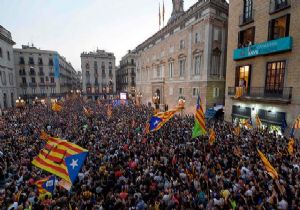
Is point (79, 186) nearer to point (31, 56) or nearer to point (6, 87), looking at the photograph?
point (6, 87)

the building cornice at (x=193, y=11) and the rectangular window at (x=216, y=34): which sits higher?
the building cornice at (x=193, y=11)

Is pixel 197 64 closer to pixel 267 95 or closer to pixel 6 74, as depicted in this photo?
pixel 267 95

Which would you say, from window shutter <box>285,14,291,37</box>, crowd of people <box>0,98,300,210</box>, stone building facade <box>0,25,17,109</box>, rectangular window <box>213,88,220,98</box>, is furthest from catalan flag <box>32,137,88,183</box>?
stone building facade <box>0,25,17,109</box>

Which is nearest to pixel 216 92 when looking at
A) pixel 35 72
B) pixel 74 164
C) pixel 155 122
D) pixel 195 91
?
pixel 195 91

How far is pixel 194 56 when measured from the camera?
86.1 feet

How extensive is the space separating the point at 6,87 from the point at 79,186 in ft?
128

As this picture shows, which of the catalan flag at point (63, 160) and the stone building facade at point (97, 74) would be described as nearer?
the catalan flag at point (63, 160)

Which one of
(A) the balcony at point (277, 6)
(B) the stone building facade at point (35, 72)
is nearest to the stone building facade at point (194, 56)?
(A) the balcony at point (277, 6)

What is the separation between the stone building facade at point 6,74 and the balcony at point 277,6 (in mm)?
41632

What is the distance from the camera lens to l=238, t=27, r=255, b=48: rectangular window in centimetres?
1834

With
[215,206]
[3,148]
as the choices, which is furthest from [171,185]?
[3,148]

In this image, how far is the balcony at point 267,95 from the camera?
14.9 meters

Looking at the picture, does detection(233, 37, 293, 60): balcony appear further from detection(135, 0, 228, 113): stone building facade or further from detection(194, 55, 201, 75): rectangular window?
detection(194, 55, 201, 75): rectangular window

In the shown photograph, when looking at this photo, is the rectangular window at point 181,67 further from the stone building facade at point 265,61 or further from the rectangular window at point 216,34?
the stone building facade at point 265,61
